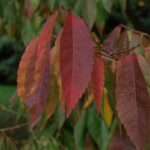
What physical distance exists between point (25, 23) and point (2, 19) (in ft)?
1.08

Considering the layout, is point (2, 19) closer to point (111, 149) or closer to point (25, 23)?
point (25, 23)

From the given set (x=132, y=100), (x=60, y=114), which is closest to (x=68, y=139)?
(x=60, y=114)

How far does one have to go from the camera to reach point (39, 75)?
104 centimetres

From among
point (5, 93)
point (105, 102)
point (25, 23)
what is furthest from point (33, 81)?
point (5, 93)

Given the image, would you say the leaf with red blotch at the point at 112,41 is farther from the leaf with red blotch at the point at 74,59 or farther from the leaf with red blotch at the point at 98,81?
the leaf with red blotch at the point at 74,59

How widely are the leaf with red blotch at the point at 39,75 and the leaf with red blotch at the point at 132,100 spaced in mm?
152

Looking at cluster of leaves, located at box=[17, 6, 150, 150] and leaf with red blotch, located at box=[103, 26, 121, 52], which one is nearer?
cluster of leaves, located at box=[17, 6, 150, 150]

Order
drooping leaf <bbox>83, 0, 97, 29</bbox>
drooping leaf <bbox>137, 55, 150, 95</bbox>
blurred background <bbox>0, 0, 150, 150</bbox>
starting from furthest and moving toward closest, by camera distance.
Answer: blurred background <bbox>0, 0, 150, 150</bbox>, drooping leaf <bbox>83, 0, 97, 29</bbox>, drooping leaf <bbox>137, 55, 150, 95</bbox>

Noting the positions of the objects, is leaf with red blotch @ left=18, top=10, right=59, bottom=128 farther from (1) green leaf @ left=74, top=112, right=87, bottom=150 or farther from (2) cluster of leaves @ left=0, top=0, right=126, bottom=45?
(2) cluster of leaves @ left=0, top=0, right=126, bottom=45

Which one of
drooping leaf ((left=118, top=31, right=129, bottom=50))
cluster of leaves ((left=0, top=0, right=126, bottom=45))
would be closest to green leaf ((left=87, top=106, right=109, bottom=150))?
drooping leaf ((left=118, top=31, right=129, bottom=50))

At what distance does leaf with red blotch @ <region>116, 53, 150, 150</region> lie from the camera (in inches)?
A: 37.8

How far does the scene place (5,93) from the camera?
14148 millimetres

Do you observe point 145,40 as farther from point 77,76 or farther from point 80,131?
point 77,76

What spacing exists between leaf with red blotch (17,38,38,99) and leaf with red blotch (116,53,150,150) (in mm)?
183
